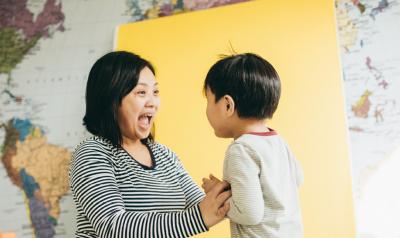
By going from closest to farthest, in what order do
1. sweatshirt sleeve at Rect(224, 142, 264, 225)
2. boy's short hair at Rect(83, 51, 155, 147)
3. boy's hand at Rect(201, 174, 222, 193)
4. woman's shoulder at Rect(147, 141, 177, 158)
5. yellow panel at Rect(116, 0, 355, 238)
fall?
1. sweatshirt sleeve at Rect(224, 142, 264, 225)
2. boy's hand at Rect(201, 174, 222, 193)
3. boy's short hair at Rect(83, 51, 155, 147)
4. woman's shoulder at Rect(147, 141, 177, 158)
5. yellow panel at Rect(116, 0, 355, 238)

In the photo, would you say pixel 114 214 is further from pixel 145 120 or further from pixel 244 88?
pixel 244 88

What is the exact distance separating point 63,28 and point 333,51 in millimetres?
1436

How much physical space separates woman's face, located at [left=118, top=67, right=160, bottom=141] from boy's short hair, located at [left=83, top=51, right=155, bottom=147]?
0.02 meters

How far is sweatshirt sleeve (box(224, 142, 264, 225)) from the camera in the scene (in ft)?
3.34

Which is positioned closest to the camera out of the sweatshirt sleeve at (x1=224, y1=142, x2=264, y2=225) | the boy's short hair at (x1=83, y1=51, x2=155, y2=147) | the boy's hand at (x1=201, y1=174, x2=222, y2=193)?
the sweatshirt sleeve at (x1=224, y1=142, x2=264, y2=225)

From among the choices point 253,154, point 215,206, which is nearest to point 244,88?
point 253,154

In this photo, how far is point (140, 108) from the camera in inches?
50.5

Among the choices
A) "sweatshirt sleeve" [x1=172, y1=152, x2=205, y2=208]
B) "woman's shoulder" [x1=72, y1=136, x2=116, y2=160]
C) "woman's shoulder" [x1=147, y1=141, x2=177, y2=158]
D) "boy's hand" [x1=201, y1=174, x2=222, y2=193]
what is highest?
"woman's shoulder" [x1=72, y1=136, x2=116, y2=160]

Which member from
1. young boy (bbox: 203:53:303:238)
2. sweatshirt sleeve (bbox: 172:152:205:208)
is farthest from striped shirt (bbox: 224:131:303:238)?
sweatshirt sleeve (bbox: 172:152:205:208)

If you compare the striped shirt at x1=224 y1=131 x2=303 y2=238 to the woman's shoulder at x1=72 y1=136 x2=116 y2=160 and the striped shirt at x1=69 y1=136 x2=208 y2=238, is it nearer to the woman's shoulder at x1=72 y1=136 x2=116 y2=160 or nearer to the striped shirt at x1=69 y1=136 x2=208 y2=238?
the striped shirt at x1=69 y1=136 x2=208 y2=238

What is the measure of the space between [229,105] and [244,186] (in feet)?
0.82

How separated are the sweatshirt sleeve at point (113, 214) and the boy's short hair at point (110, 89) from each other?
13cm

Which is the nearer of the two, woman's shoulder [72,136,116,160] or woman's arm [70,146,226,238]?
woman's arm [70,146,226,238]

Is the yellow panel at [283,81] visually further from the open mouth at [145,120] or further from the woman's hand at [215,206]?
the woman's hand at [215,206]
